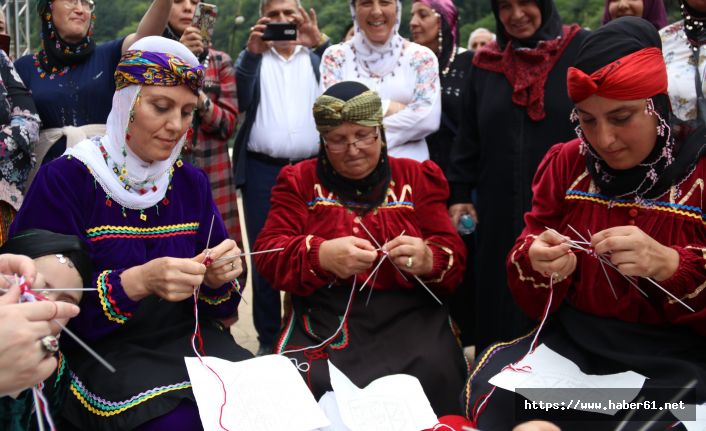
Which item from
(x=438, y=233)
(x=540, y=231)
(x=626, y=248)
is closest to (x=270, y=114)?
(x=438, y=233)

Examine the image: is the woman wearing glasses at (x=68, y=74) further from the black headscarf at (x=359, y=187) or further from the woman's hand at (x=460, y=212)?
the woman's hand at (x=460, y=212)

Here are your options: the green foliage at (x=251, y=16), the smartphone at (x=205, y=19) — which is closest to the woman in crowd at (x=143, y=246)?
the smartphone at (x=205, y=19)

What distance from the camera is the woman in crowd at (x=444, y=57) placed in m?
4.41

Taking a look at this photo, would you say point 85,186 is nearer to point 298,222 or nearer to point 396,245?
point 298,222

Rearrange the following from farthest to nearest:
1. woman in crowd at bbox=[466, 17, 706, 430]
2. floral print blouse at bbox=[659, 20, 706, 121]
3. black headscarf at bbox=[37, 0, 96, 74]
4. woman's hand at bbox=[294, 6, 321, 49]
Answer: woman's hand at bbox=[294, 6, 321, 49]
black headscarf at bbox=[37, 0, 96, 74]
floral print blouse at bbox=[659, 20, 706, 121]
woman in crowd at bbox=[466, 17, 706, 430]

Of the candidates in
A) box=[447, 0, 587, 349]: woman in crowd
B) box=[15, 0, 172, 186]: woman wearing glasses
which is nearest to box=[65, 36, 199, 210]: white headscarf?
box=[15, 0, 172, 186]: woman wearing glasses

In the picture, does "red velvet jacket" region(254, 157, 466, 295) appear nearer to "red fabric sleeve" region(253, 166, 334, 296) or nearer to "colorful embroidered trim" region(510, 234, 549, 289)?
"red fabric sleeve" region(253, 166, 334, 296)

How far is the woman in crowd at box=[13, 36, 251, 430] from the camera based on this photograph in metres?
2.44

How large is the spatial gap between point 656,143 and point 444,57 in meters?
2.56

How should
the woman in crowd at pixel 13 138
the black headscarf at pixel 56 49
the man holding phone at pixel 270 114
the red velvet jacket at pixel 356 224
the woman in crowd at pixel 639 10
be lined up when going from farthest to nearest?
the man holding phone at pixel 270 114 → the woman in crowd at pixel 639 10 → the black headscarf at pixel 56 49 → the woman in crowd at pixel 13 138 → the red velvet jacket at pixel 356 224

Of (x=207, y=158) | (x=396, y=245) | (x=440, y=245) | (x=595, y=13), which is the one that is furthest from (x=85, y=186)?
(x=595, y=13)

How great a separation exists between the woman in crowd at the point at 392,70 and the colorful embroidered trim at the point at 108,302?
76.2 inches

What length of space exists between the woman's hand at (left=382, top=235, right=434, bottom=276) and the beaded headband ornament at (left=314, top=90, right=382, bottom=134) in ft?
1.86

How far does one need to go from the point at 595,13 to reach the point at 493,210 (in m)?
16.7
